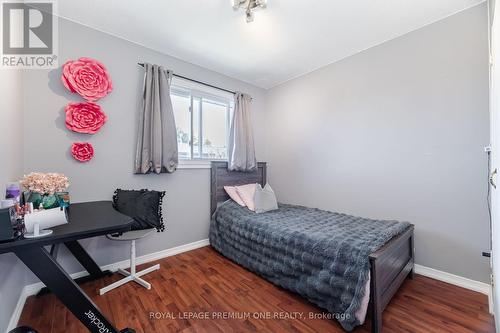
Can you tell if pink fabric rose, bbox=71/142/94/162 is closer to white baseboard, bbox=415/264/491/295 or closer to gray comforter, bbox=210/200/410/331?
gray comforter, bbox=210/200/410/331

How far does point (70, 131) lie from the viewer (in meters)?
2.06

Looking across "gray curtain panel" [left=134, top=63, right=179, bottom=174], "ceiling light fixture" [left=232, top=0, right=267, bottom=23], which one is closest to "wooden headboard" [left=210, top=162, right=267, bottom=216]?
"gray curtain panel" [left=134, top=63, right=179, bottom=174]

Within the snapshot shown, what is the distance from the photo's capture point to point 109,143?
7.45 ft

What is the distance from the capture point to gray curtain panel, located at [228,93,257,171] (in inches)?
127

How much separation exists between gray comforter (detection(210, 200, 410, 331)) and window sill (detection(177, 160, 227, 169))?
0.73m

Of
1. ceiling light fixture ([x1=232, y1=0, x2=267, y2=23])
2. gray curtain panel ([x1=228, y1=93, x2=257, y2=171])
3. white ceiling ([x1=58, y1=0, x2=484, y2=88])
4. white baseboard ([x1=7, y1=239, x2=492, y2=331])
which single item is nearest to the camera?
white baseboard ([x1=7, y1=239, x2=492, y2=331])

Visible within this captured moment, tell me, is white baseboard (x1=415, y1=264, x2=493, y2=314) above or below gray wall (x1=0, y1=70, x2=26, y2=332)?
below

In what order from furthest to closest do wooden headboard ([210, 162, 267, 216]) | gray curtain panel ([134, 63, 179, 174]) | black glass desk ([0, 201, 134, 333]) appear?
wooden headboard ([210, 162, 267, 216]), gray curtain panel ([134, 63, 179, 174]), black glass desk ([0, 201, 134, 333])

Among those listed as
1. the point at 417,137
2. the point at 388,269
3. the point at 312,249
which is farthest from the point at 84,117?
the point at 417,137

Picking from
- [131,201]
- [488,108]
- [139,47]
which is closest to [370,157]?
[488,108]

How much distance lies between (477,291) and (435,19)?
2559 mm

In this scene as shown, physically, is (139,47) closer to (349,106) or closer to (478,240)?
(349,106)

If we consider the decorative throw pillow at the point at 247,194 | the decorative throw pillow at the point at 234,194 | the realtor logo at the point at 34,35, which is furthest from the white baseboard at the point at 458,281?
the realtor logo at the point at 34,35

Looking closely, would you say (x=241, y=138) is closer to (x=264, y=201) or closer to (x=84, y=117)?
(x=264, y=201)
